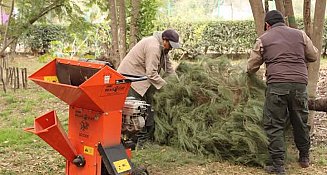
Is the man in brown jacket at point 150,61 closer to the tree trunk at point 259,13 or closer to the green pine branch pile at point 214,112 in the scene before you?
the green pine branch pile at point 214,112

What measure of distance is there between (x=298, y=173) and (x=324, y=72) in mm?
10733

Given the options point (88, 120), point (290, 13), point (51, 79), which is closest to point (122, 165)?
point (88, 120)

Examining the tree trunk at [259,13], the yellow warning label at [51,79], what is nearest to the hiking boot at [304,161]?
the tree trunk at [259,13]

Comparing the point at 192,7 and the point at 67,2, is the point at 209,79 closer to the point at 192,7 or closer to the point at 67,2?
the point at 67,2

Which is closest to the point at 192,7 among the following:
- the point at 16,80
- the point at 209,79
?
the point at 16,80

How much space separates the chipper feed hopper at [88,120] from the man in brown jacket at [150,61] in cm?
150

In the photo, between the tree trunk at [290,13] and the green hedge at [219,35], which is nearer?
the tree trunk at [290,13]

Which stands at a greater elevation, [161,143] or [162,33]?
[162,33]

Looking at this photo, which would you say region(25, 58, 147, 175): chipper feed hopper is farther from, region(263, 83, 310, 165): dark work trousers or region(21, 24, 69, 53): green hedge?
region(21, 24, 69, 53): green hedge

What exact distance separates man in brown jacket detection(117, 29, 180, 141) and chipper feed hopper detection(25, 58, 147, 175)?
1497mm

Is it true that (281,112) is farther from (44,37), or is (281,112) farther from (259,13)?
(44,37)

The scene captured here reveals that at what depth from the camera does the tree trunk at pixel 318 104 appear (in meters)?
6.52

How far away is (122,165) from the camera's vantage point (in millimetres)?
4703

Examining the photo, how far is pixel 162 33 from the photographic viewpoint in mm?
6395
